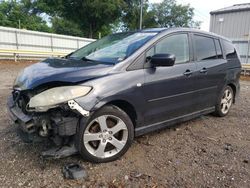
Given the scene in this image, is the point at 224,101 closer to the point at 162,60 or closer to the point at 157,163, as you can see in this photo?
the point at 162,60

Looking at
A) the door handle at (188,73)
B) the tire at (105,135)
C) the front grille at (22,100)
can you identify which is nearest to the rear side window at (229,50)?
the door handle at (188,73)

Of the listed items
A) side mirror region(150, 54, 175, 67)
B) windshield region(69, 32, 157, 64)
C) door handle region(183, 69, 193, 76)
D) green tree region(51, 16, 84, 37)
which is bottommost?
door handle region(183, 69, 193, 76)

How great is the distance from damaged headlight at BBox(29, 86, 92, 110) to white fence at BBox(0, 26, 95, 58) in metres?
13.1

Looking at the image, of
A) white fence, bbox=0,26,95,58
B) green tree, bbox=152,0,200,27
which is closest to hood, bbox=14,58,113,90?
white fence, bbox=0,26,95,58

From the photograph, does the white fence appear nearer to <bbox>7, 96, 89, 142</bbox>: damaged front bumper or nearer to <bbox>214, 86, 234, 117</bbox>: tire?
<bbox>214, 86, 234, 117</bbox>: tire

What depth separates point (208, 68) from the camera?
435 cm

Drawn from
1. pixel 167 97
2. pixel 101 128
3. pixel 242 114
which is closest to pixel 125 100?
pixel 101 128

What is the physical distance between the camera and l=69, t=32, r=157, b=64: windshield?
3.39m

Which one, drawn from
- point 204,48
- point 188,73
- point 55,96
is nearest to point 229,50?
point 204,48

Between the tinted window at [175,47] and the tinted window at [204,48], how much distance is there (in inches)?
11.5

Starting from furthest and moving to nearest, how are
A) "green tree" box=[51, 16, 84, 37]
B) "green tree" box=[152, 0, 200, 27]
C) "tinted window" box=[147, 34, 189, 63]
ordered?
"green tree" box=[51, 16, 84, 37]
"green tree" box=[152, 0, 200, 27]
"tinted window" box=[147, 34, 189, 63]

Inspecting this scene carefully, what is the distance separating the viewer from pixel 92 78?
290 cm

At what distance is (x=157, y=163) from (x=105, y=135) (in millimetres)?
741

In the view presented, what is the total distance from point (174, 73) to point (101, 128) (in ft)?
4.61
